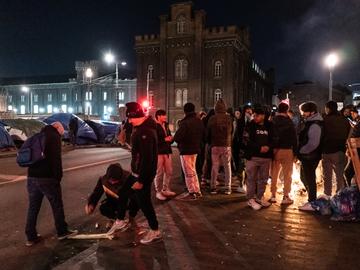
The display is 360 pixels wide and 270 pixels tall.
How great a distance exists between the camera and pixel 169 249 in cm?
557

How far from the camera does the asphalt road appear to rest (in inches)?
200

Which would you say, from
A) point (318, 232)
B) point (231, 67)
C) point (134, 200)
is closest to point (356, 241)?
point (318, 232)

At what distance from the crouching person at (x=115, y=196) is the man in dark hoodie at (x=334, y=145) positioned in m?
4.03

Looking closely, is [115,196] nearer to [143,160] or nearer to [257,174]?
[143,160]

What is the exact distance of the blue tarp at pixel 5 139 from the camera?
71.1ft

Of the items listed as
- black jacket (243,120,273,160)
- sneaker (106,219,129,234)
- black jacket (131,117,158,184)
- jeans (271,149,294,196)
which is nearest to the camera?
black jacket (131,117,158,184)

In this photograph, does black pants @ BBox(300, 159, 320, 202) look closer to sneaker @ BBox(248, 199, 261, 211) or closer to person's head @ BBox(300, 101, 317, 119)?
person's head @ BBox(300, 101, 317, 119)

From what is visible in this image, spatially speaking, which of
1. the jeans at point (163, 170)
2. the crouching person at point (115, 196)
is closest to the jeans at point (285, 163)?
the jeans at point (163, 170)

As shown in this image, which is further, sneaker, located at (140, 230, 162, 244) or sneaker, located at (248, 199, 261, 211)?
sneaker, located at (248, 199, 261, 211)

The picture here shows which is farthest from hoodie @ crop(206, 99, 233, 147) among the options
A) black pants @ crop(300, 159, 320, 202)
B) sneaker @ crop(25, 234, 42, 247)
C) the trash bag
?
sneaker @ crop(25, 234, 42, 247)

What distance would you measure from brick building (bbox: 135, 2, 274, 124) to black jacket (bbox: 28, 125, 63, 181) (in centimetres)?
5041

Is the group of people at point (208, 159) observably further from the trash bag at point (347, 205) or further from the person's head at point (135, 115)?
the trash bag at point (347, 205)

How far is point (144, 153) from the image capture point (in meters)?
5.69

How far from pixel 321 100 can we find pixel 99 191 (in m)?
75.3
